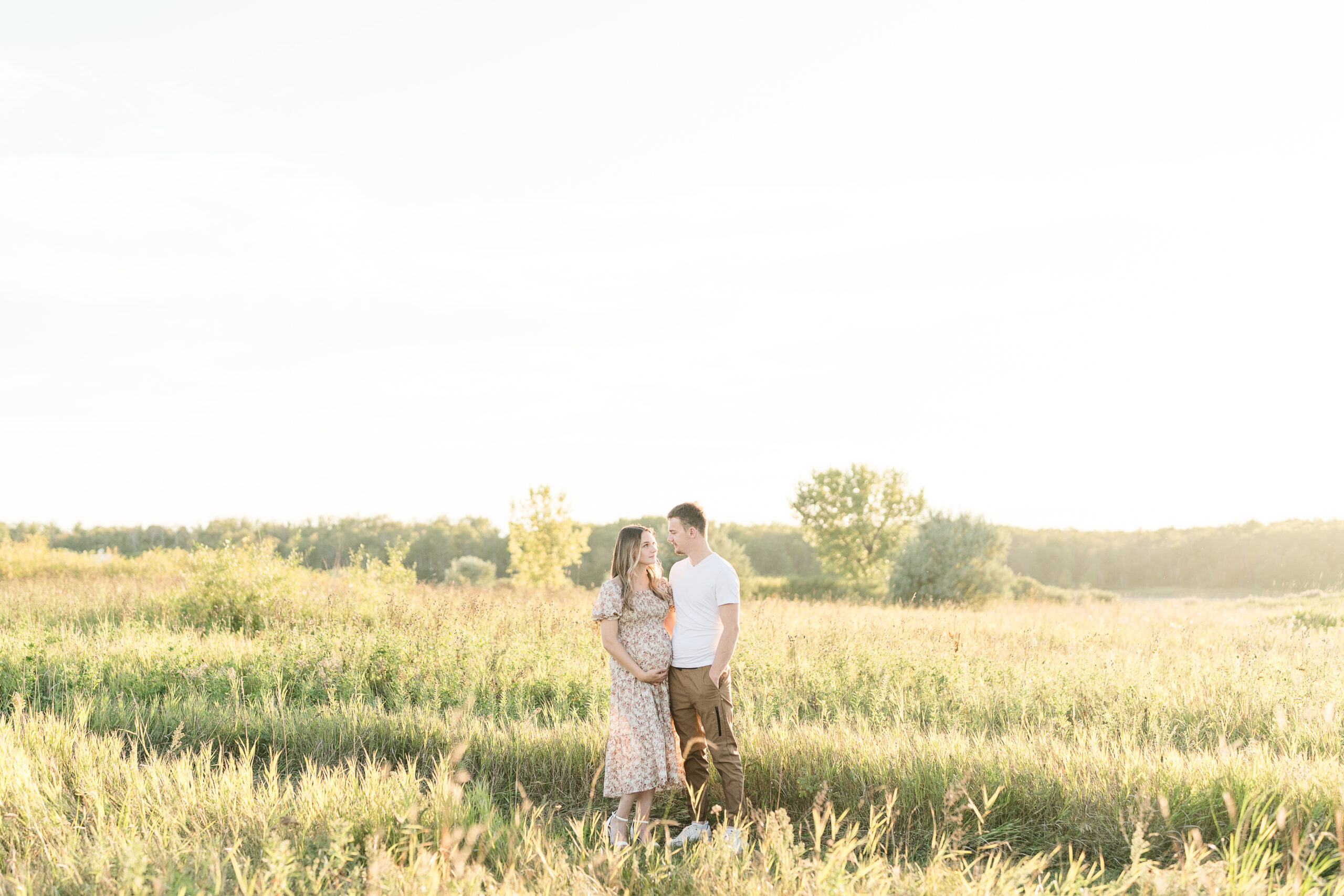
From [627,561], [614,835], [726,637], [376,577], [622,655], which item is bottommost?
[614,835]

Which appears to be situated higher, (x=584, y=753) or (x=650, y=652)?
(x=650, y=652)

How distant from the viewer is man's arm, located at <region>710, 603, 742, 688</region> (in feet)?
16.4

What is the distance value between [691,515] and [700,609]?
2.05 feet

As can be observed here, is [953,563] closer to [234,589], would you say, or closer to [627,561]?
[234,589]

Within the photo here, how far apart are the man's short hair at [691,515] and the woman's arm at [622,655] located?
2.66 ft

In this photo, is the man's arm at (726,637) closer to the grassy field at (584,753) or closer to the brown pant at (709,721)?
the brown pant at (709,721)

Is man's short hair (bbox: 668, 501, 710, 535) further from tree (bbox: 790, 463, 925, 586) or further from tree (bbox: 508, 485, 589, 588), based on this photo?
tree (bbox: 790, 463, 925, 586)

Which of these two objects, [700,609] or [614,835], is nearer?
[614,835]

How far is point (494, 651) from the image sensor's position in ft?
32.1

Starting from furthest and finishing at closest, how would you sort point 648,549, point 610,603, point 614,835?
1. point 648,549
2. point 610,603
3. point 614,835

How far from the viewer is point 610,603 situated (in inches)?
203

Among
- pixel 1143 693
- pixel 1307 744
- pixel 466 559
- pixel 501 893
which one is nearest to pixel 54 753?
pixel 501 893

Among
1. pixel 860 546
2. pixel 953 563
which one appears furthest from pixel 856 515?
pixel 953 563

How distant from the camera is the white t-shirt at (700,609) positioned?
5113 mm
